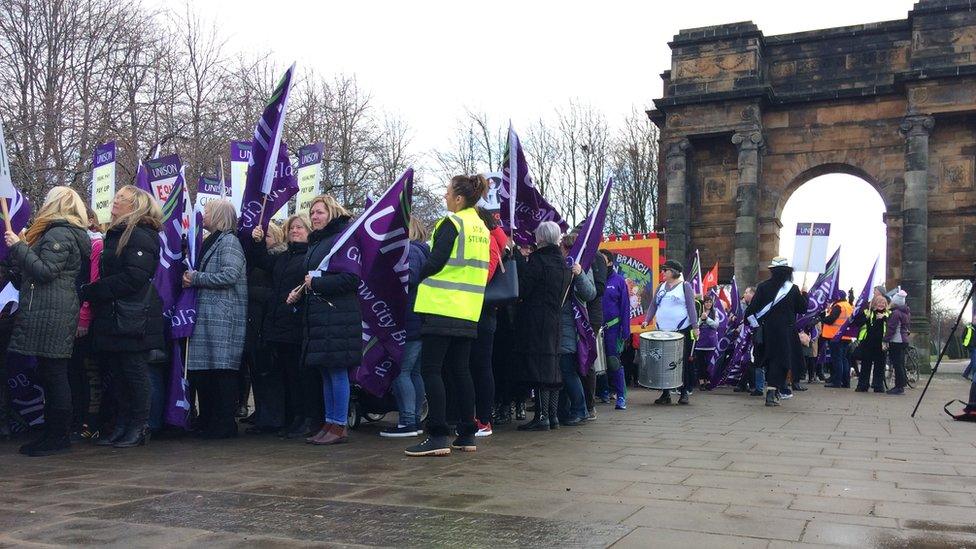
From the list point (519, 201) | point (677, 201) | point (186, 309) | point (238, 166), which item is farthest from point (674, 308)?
point (677, 201)

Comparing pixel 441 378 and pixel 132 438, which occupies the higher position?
pixel 441 378

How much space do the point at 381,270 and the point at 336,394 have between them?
3.84 ft

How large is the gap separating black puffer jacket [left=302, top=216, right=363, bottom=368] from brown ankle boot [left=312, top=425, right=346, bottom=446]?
0.58 meters

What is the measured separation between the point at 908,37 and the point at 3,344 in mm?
32463

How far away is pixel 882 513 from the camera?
484cm

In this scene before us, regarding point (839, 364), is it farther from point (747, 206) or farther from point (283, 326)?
point (283, 326)

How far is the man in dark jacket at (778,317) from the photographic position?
12.7 metres

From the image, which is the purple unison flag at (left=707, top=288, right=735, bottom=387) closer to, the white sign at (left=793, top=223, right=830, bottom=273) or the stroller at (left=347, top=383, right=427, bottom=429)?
the white sign at (left=793, top=223, right=830, bottom=273)

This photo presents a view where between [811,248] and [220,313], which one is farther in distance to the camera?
[811,248]

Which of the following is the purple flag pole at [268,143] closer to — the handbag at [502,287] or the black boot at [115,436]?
the handbag at [502,287]

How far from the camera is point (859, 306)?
62.8ft

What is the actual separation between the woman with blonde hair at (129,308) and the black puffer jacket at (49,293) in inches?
10.7

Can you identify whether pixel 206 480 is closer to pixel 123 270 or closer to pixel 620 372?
pixel 123 270

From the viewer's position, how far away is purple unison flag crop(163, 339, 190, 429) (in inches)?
315
